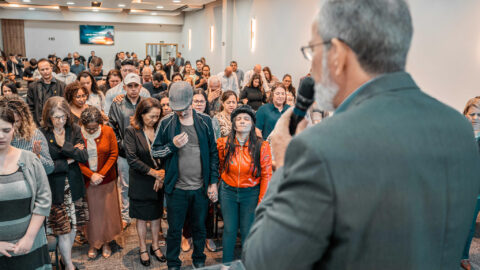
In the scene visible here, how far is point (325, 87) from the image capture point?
2.60 ft

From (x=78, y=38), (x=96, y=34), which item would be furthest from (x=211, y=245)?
(x=78, y=38)

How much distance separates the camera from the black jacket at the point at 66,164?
2.89 metres

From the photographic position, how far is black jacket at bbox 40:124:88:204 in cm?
289

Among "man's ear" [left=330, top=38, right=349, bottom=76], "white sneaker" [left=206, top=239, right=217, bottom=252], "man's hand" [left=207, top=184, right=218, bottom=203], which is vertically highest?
"man's ear" [left=330, top=38, right=349, bottom=76]

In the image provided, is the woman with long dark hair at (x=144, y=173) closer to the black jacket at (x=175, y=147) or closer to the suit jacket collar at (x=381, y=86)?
the black jacket at (x=175, y=147)

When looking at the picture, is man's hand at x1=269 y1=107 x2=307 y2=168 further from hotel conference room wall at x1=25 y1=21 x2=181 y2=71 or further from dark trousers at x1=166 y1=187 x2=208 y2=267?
hotel conference room wall at x1=25 y1=21 x2=181 y2=71

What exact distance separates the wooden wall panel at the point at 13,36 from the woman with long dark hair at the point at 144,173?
20917 mm

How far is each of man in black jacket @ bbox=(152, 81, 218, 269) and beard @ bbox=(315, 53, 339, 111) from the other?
7.06ft

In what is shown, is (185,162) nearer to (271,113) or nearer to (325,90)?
(271,113)

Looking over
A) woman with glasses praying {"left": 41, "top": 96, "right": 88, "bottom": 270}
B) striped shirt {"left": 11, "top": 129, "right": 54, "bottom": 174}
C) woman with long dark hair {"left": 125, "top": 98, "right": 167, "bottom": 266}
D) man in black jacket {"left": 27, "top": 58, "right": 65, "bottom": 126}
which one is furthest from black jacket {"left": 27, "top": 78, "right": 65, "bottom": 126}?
striped shirt {"left": 11, "top": 129, "right": 54, "bottom": 174}

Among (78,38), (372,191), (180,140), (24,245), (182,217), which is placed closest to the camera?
(372,191)

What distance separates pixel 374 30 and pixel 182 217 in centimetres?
265

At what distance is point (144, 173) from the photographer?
10.6 feet

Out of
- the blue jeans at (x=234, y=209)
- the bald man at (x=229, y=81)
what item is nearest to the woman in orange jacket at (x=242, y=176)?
the blue jeans at (x=234, y=209)
